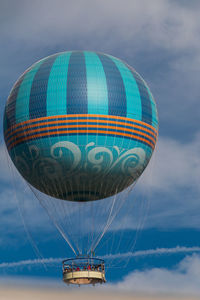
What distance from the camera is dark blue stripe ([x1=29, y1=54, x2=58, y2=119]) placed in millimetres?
44656

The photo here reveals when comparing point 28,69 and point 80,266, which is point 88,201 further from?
point 28,69

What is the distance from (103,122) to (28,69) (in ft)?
22.9

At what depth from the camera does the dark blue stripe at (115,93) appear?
44.6 m

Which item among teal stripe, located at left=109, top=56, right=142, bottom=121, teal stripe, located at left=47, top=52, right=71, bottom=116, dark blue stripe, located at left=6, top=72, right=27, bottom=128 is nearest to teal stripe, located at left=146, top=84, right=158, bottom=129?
teal stripe, located at left=109, top=56, right=142, bottom=121

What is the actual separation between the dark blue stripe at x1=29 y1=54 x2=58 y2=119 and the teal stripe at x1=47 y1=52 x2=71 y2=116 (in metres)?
0.27

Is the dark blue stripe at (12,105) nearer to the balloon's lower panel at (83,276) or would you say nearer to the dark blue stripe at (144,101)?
the dark blue stripe at (144,101)

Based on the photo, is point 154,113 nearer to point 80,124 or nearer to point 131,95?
point 131,95

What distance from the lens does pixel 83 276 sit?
44000mm

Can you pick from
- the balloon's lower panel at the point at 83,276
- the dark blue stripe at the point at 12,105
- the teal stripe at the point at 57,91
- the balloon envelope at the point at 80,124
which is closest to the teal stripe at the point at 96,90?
the balloon envelope at the point at 80,124

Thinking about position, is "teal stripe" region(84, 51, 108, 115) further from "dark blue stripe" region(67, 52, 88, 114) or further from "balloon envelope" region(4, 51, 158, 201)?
"dark blue stripe" region(67, 52, 88, 114)

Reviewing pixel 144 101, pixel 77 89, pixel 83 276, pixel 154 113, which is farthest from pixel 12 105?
pixel 83 276

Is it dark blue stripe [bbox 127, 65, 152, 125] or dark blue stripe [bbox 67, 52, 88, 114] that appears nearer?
dark blue stripe [bbox 67, 52, 88, 114]

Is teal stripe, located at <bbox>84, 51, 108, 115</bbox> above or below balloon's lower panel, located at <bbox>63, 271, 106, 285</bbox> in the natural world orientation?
above

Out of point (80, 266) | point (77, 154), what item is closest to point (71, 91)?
point (77, 154)
